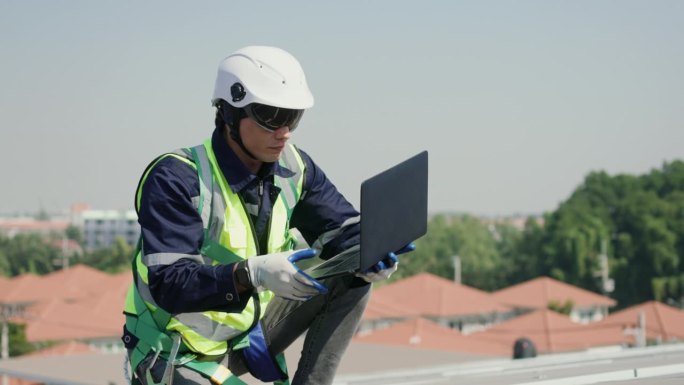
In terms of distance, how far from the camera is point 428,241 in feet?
229

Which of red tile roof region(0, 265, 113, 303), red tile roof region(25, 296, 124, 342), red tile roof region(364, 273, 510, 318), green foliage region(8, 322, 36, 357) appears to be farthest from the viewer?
red tile roof region(0, 265, 113, 303)

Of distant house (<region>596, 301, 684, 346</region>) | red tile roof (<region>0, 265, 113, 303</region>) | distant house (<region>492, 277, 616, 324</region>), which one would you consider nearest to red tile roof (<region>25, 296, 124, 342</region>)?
red tile roof (<region>0, 265, 113, 303</region>)

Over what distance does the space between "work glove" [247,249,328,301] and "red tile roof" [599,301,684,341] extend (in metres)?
Answer: 23.0

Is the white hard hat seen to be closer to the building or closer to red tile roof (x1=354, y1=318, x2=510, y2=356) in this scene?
red tile roof (x1=354, y1=318, x2=510, y2=356)

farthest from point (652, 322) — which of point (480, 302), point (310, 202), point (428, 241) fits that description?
point (428, 241)

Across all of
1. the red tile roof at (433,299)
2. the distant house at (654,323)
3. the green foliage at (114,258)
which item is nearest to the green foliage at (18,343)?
the red tile roof at (433,299)

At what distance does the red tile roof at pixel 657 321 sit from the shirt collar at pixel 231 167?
22780mm

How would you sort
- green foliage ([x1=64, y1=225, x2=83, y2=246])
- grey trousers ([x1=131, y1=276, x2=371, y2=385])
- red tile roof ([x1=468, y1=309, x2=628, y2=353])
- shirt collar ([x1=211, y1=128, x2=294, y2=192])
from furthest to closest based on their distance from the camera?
green foliage ([x1=64, y1=225, x2=83, y2=246]) < red tile roof ([x1=468, y1=309, x2=628, y2=353]) < grey trousers ([x1=131, y1=276, x2=371, y2=385]) < shirt collar ([x1=211, y1=128, x2=294, y2=192])

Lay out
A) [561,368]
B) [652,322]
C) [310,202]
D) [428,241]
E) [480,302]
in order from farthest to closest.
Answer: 1. [428,241]
2. [480,302]
3. [652,322]
4. [561,368]
5. [310,202]

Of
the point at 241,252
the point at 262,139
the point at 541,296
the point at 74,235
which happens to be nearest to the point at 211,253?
the point at 241,252

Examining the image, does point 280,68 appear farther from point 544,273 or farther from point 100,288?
point 544,273

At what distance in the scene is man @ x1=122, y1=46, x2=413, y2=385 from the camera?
287 cm

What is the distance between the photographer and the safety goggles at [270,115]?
9.85 ft

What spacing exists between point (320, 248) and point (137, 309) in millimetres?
618
